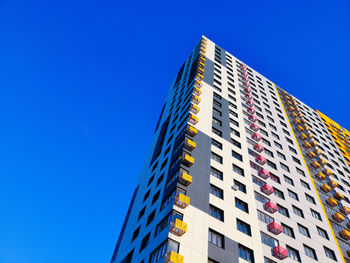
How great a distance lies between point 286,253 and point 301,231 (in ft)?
24.1

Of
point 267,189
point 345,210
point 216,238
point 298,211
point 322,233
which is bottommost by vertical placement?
point 216,238

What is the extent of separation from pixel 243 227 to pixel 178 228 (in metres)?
9.63

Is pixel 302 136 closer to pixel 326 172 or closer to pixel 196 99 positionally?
pixel 326 172

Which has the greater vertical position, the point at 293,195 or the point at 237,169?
the point at 293,195

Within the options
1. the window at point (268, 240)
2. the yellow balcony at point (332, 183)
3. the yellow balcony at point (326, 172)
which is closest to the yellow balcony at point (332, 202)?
the yellow balcony at point (332, 183)

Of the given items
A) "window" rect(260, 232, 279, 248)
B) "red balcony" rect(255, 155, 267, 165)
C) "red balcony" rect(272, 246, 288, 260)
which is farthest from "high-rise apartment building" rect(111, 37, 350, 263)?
"red balcony" rect(255, 155, 267, 165)

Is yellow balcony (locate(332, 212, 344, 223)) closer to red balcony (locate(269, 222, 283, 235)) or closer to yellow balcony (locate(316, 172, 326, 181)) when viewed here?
yellow balcony (locate(316, 172, 326, 181))

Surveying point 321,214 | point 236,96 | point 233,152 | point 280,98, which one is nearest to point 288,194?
point 321,214

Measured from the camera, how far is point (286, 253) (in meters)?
30.0

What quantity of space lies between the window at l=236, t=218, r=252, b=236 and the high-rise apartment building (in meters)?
0.13

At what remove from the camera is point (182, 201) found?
27.4m

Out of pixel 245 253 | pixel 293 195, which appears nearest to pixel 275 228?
pixel 245 253

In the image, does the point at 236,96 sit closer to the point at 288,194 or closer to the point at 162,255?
the point at 288,194

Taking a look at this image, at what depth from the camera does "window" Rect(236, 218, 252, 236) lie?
3048 centimetres
